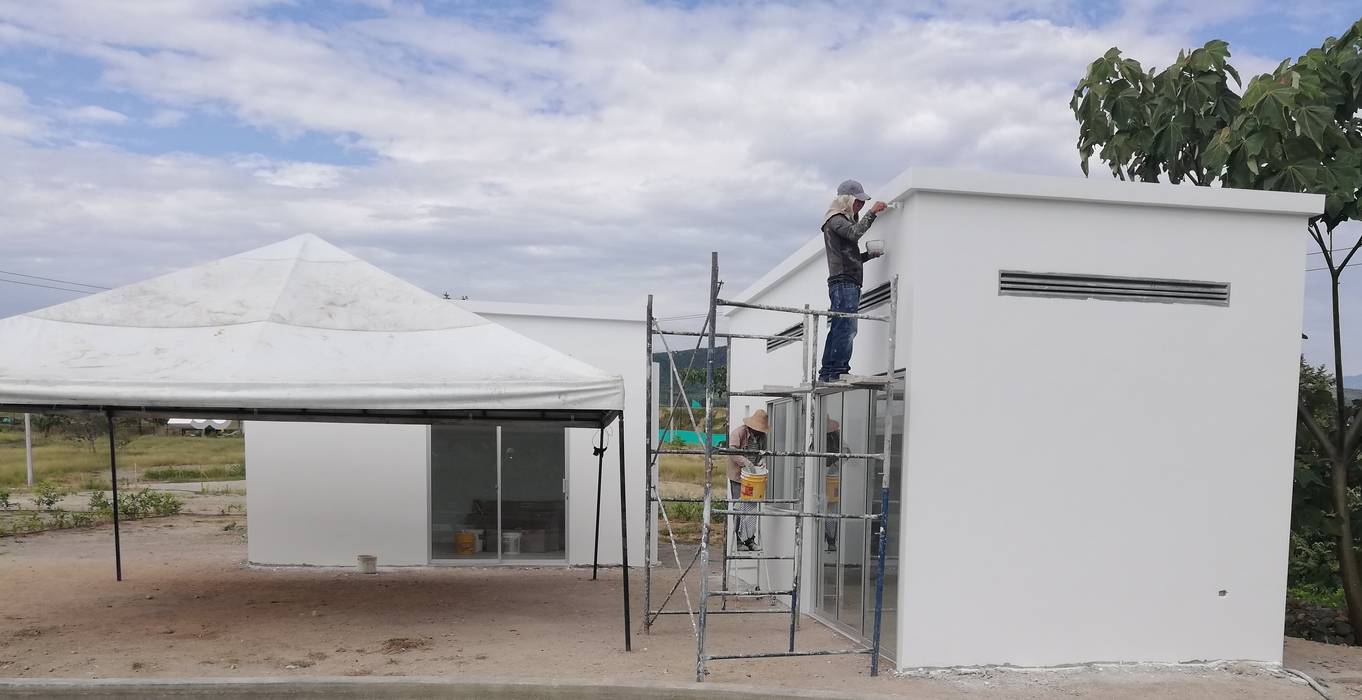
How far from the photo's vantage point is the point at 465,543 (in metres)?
14.0

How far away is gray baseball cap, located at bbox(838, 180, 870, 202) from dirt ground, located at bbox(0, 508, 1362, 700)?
3.54m

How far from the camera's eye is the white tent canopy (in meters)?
8.13

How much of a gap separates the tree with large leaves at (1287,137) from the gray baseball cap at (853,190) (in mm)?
4333

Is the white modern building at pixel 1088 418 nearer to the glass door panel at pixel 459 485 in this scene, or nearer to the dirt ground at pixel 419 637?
the dirt ground at pixel 419 637

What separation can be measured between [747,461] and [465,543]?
16.3 ft

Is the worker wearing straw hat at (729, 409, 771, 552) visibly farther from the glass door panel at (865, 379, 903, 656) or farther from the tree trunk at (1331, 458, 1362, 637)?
the tree trunk at (1331, 458, 1362, 637)

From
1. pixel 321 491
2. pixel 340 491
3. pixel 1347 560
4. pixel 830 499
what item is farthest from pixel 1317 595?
pixel 321 491

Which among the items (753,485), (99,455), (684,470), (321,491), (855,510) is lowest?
(684,470)

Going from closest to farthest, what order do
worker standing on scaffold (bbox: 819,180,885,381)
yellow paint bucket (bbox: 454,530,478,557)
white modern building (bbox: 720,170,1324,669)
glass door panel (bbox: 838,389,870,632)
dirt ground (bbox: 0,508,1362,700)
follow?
dirt ground (bbox: 0,508,1362,700) → white modern building (bbox: 720,170,1324,669) → worker standing on scaffold (bbox: 819,180,885,381) → glass door panel (bbox: 838,389,870,632) → yellow paint bucket (bbox: 454,530,478,557)

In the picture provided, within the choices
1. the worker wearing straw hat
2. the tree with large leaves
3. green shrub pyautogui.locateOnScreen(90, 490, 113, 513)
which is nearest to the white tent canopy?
the worker wearing straw hat

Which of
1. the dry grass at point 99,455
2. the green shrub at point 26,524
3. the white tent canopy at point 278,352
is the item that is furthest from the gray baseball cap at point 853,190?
the dry grass at point 99,455

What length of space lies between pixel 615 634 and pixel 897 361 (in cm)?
345

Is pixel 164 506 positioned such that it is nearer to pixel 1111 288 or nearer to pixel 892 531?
pixel 892 531

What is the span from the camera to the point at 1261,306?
26.9ft
